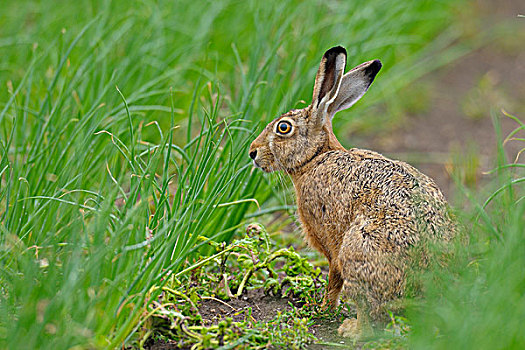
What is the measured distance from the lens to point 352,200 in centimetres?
339

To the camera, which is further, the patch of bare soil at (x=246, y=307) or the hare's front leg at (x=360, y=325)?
the patch of bare soil at (x=246, y=307)

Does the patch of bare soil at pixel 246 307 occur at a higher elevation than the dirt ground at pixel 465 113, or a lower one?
lower

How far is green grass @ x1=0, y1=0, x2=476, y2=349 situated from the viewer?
2664 millimetres

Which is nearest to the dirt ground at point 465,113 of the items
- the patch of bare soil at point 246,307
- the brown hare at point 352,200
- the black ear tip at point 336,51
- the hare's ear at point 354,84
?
the hare's ear at point 354,84

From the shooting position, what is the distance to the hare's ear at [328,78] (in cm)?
359

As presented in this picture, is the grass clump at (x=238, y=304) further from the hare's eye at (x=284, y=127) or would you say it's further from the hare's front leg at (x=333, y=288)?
the hare's eye at (x=284, y=127)

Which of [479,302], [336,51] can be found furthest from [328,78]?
[479,302]

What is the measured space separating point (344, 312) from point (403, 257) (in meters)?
0.69

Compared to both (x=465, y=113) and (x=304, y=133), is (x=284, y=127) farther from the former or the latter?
(x=465, y=113)

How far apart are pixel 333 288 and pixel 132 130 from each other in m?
1.26

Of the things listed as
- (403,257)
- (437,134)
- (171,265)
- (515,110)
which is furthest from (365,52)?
(171,265)

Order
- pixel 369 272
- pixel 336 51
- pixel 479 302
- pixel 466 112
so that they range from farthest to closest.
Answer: pixel 466 112, pixel 336 51, pixel 369 272, pixel 479 302

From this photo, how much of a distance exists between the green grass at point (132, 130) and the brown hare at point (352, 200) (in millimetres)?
328

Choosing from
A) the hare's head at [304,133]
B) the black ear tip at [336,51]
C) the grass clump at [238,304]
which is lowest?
the grass clump at [238,304]
